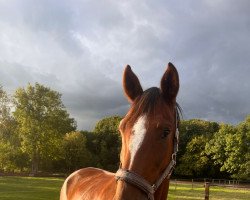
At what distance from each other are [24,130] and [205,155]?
99.1ft

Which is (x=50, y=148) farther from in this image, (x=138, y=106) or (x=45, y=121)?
(x=138, y=106)

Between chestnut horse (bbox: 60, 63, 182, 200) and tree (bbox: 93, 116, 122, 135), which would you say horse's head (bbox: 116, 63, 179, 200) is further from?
tree (bbox: 93, 116, 122, 135)

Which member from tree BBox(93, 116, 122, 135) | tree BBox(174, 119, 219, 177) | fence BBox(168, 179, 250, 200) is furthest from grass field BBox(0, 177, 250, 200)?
tree BBox(93, 116, 122, 135)

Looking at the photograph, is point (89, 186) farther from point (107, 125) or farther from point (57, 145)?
point (107, 125)

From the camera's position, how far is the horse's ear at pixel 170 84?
3.22 metres

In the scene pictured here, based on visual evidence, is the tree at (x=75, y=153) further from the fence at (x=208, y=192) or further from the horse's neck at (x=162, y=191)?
the horse's neck at (x=162, y=191)

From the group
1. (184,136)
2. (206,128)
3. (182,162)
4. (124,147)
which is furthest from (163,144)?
(206,128)

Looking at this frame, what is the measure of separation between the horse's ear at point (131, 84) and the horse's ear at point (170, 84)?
0.79 ft

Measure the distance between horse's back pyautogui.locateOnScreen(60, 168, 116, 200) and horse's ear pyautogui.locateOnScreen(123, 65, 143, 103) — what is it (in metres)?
1.15

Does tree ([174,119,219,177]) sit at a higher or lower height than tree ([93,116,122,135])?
lower

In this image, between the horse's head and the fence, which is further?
the fence

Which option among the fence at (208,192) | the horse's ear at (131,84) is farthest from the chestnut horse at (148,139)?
the fence at (208,192)

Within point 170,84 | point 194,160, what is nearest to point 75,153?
point 194,160

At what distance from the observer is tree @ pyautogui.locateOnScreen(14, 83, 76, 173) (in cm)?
5241
